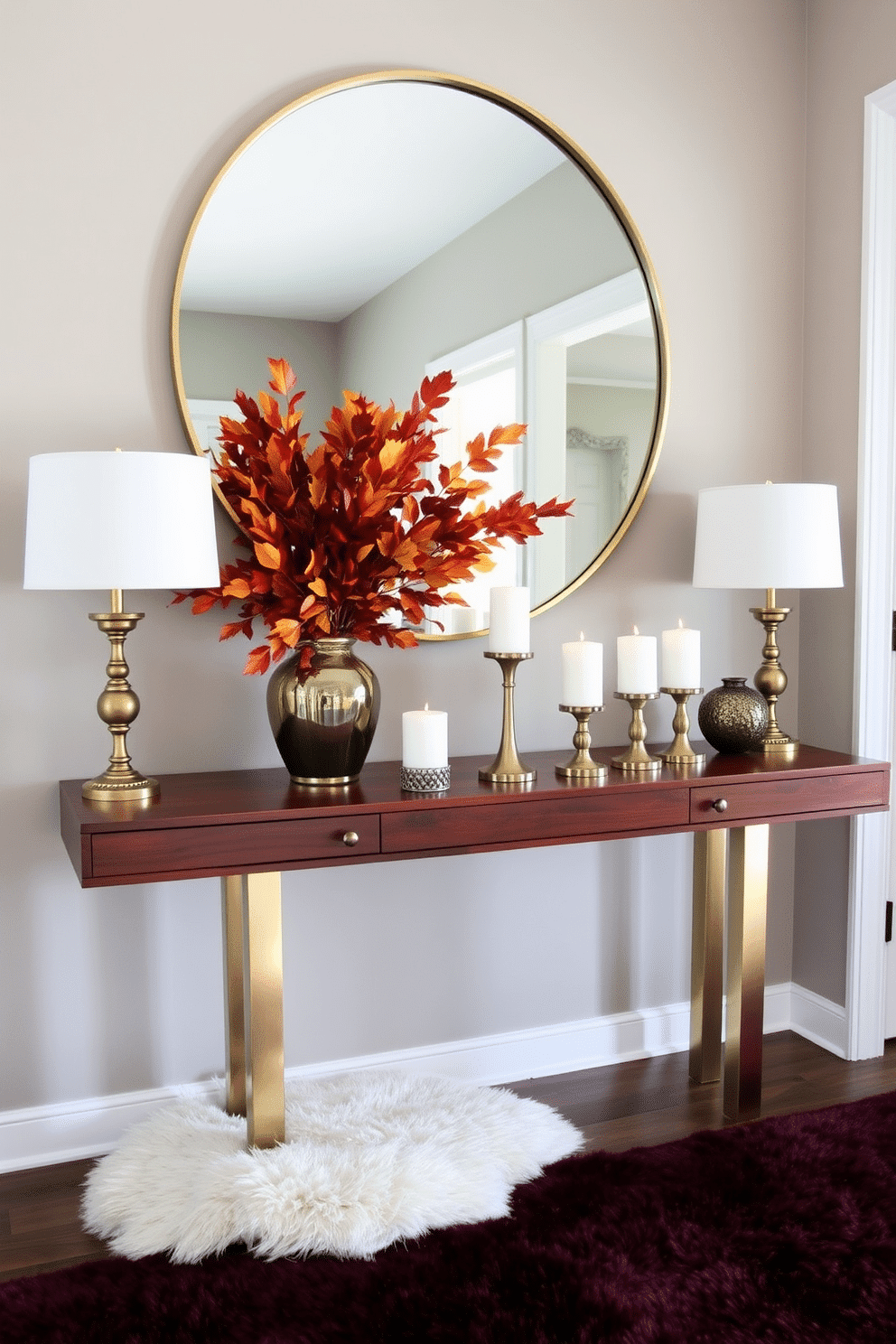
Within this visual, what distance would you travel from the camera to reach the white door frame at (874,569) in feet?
8.07

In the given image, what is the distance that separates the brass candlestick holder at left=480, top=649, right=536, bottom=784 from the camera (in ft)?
6.79

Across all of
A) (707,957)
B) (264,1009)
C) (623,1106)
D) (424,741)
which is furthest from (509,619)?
(623,1106)

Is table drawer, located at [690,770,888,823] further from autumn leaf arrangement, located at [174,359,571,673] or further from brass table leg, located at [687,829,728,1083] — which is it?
autumn leaf arrangement, located at [174,359,571,673]

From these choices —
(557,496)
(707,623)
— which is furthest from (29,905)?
(707,623)

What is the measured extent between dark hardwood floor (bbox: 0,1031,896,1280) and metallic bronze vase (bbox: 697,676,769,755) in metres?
0.74

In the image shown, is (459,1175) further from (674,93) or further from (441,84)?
(674,93)

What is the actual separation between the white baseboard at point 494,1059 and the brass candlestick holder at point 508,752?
2.35 ft

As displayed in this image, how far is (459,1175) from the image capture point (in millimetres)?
1906

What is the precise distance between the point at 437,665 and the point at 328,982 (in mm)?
702

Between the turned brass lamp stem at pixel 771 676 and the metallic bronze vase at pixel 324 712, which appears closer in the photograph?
the metallic bronze vase at pixel 324 712

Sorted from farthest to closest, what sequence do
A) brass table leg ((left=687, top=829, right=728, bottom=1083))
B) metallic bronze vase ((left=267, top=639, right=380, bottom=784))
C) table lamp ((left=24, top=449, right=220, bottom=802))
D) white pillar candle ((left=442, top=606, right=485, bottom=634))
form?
brass table leg ((left=687, top=829, right=728, bottom=1083)) → white pillar candle ((left=442, top=606, right=485, bottom=634)) → metallic bronze vase ((left=267, top=639, right=380, bottom=784)) → table lamp ((left=24, top=449, right=220, bottom=802))

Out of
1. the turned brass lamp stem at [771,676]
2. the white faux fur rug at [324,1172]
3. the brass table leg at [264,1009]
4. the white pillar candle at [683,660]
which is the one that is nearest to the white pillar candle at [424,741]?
the brass table leg at [264,1009]

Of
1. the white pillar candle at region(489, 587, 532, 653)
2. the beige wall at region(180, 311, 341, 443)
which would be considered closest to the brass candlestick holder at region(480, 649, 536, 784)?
the white pillar candle at region(489, 587, 532, 653)

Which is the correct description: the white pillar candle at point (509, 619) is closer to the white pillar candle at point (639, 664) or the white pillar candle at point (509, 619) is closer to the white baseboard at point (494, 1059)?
the white pillar candle at point (639, 664)
